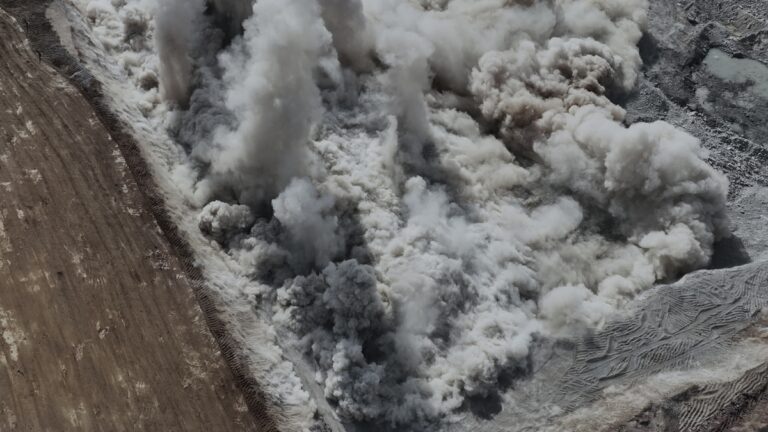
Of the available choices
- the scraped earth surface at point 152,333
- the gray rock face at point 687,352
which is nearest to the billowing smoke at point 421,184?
the gray rock face at point 687,352

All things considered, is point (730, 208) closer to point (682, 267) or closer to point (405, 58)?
point (682, 267)

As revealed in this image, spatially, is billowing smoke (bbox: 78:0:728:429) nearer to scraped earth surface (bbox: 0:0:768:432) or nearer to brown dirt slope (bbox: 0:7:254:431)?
scraped earth surface (bbox: 0:0:768:432)

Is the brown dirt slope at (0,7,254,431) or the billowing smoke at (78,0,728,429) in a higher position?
the billowing smoke at (78,0,728,429)

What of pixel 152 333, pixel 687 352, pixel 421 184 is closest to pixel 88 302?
pixel 152 333

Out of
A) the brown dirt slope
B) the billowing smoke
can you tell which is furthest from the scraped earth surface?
the billowing smoke

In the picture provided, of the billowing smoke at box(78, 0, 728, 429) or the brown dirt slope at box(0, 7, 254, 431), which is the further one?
the billowing smoke at box(78, 0, 728, 429)

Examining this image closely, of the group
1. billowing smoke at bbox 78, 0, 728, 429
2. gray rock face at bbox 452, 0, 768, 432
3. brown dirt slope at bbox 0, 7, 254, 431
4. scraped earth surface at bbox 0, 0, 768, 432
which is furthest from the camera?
billowing smoke at bbox 78, 0, 728, 429

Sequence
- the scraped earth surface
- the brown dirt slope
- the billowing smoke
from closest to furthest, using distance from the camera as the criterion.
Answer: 1. the brown dirt slope
2. the scraped earth surface
3. the billowing smoke
